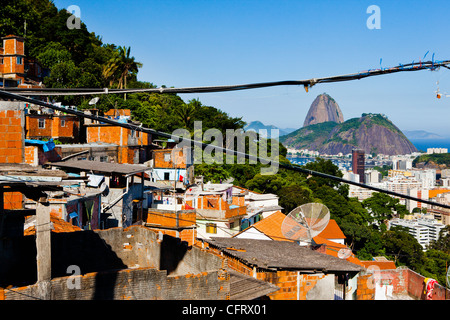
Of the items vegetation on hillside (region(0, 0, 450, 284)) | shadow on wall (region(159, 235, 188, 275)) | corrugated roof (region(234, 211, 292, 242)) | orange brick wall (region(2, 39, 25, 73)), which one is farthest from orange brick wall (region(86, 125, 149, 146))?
shadow on wall (region(159, 235, 188, 275))

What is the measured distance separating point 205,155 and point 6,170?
33548mm

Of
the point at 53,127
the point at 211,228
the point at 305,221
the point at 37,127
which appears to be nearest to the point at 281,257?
the point at 305,221

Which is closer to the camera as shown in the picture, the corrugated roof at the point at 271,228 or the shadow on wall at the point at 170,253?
the shadow on wall at the point at 170,253

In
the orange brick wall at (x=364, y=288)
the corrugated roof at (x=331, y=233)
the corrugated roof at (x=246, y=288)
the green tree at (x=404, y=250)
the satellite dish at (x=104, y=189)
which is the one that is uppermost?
the satellite dish at (x=104, y=189)

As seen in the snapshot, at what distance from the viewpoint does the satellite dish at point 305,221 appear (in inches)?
626

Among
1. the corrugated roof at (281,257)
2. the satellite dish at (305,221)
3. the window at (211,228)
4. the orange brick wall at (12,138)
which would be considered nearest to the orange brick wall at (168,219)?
the window at (211,228)

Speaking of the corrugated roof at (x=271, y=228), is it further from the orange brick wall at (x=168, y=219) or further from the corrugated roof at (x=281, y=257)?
the corrugated roof at (x=281, y=257)

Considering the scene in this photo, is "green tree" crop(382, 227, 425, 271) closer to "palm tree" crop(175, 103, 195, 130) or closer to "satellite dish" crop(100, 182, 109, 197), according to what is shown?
"palm tree" crop(175, 103, 195, 130)

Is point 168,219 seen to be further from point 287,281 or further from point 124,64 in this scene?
point 124,64

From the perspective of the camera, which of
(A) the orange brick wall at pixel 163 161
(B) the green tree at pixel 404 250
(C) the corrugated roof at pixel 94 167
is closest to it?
(C) the corrugated roof at pixel 94 167

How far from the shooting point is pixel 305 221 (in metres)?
16.2

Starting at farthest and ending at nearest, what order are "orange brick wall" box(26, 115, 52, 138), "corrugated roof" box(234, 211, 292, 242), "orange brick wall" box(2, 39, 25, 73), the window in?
"orange brick wall" box(2, 39, 25, 73) → "orange brick wall" box(26, 115, 52, 138) → the window → "corrugated roof" box(234, 211, 292, 242)

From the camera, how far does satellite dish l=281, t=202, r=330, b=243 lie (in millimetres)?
15895
